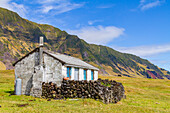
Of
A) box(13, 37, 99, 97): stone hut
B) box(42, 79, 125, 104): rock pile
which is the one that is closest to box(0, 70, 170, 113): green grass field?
box(42, 79, 125, 104): rock pile

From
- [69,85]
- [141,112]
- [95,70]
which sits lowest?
[141,112]

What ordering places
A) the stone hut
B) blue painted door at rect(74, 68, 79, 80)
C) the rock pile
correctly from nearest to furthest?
the rock pile < the stone hut < blue painted door at rect(74, 68, 79, 80)

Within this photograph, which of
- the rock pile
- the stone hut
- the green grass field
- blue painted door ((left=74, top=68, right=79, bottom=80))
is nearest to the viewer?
the green grass field

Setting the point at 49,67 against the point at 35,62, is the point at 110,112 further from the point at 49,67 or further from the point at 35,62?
the point at 35,62

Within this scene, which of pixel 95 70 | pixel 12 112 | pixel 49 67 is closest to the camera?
pixel 12 112

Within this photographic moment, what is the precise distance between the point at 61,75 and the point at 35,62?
538cm

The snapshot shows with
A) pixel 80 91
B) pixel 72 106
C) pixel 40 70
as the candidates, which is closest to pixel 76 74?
pixel 80 91

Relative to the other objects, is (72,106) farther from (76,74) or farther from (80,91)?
(76,74)

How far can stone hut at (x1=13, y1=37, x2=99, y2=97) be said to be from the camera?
26312 mm

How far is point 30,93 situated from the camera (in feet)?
88.1

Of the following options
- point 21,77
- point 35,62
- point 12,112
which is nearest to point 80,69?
point 35,62

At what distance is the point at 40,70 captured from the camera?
2667 centimetres

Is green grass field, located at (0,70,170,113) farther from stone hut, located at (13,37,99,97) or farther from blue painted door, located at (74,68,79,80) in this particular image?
blue painted door, located at (74,68,79,80)

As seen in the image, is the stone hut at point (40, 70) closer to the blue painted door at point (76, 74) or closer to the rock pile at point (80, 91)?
the blue painted door at point (76, 74)
